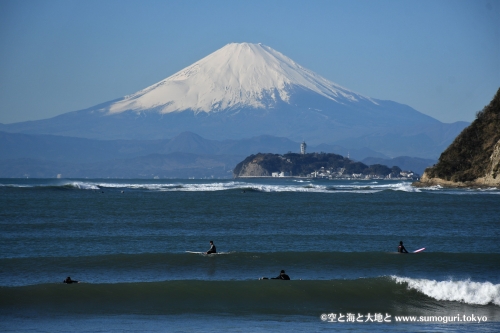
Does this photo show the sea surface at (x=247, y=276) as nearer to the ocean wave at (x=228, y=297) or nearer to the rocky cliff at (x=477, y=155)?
the ocean wave at (x=228, y=297)

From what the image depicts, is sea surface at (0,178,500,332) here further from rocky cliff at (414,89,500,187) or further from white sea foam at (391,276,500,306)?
rocky cliff at (414,89,500,187)

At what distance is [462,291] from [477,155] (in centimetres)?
7887

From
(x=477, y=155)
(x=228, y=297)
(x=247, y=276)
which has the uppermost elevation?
(x=477, y=155)

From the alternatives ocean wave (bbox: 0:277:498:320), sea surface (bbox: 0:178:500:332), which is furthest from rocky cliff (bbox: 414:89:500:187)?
ocean wave (bbox: 0:277:498:320)

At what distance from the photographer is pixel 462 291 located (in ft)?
76.8

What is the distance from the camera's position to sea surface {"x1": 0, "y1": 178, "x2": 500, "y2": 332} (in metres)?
21.0

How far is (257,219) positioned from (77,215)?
1384 centimetres

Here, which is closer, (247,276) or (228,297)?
(228,297)

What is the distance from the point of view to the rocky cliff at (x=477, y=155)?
311 feet

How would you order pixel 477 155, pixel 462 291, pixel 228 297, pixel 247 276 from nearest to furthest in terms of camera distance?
pixel 462 291
pixel 228 297
pixel 247 276
pixel 477 155

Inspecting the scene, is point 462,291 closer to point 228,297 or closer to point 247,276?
point 228,297

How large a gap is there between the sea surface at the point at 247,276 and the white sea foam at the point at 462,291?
0.14 ft

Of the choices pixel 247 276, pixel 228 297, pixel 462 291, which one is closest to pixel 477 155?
pixel 247 276

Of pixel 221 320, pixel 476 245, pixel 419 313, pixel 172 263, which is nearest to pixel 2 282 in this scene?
pixel 172 263
